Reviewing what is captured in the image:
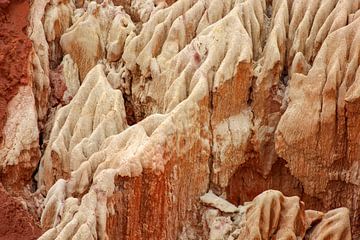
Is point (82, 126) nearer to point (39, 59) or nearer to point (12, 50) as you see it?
point (39, 59)

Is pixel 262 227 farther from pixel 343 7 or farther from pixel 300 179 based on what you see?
pixel 343 7

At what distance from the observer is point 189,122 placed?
1113 cm

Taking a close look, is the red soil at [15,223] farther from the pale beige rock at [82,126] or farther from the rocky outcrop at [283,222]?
the rocky outcrop at [283,222]

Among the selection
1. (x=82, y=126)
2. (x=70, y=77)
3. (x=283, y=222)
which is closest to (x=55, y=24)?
(x=70, y=77)

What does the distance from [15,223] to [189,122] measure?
149 inches

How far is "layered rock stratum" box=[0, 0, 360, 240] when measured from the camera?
409 inches

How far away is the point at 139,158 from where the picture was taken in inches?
403

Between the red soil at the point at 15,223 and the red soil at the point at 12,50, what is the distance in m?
1.51

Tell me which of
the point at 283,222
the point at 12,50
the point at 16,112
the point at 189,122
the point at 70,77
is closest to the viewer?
the point at 283,222

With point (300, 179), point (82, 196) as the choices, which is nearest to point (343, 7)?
point (300, 179)

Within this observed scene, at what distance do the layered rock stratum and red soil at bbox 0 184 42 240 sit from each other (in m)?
0.19

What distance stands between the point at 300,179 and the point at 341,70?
224 cm

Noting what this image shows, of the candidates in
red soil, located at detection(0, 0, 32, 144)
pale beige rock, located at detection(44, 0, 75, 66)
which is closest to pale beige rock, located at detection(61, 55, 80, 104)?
pale beige rock, located at detection(44, 0, 75, 66)

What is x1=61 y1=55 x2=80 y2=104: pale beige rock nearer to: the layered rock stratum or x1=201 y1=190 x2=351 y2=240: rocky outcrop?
the layered rock stratum
